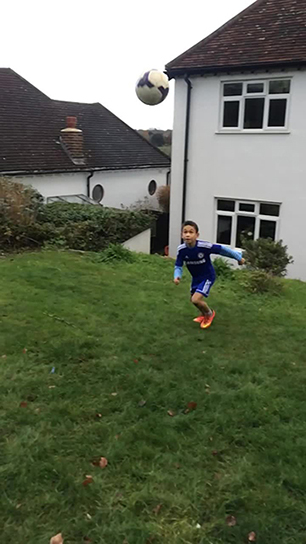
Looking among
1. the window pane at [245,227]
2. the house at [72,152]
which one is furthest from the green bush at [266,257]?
the house at [72,152]

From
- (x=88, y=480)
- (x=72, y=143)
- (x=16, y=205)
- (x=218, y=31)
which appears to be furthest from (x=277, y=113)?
(x=88, y=480)

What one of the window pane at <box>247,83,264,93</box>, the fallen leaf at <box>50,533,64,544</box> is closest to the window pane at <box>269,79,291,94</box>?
the window pane at <box>247,83,264,93</box>

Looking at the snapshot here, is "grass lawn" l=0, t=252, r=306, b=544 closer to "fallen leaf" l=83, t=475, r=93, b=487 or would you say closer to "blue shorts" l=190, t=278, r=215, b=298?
"fallen leaf" l=83, t=475, r=93, b=487

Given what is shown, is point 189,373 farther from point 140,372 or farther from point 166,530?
point 166,530

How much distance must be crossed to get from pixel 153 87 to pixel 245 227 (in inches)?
319

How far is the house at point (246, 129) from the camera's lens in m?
14.8

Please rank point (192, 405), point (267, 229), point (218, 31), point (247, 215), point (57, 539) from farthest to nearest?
point (218, 31) < point (247, 215) < point (267, 229) < point (192, 405) < point (57, 539)

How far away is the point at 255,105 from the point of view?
15.4m

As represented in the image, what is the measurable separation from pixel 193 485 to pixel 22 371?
2383 mm

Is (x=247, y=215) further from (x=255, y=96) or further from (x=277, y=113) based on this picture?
(x=255, y=96)

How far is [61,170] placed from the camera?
1977 centimetres

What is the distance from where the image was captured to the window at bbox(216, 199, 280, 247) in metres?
15.7

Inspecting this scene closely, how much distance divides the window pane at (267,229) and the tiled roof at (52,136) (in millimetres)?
8724

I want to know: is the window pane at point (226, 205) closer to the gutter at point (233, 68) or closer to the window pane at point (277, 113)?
the window pane at point (277, 113)
